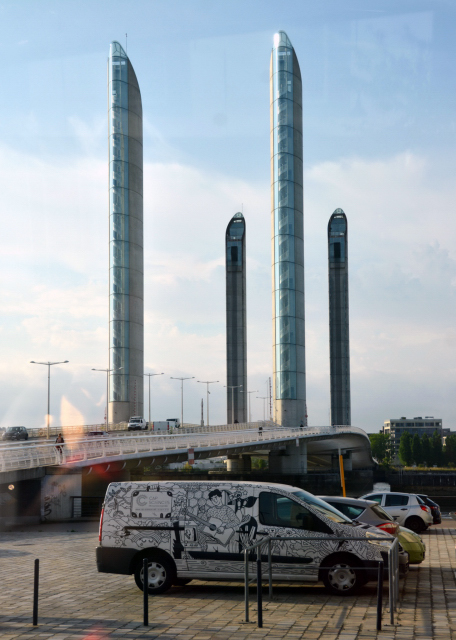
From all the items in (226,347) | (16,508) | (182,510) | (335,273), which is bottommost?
(16,508)

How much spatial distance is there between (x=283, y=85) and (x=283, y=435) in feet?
174

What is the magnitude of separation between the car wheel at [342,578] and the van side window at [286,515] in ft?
1.76

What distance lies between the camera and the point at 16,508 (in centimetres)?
2791

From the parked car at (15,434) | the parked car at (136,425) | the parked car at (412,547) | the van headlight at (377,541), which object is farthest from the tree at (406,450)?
the van headlight at (377,541)

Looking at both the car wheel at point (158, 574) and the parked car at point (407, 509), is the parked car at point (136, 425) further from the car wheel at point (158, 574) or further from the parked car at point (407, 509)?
the car wheel at point (158, 574)

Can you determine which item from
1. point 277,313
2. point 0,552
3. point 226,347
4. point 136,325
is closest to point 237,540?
point 0,552

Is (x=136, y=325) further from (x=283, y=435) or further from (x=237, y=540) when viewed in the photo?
(x=237, y=540)

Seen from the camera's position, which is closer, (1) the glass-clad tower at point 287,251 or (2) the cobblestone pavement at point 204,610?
(2) the cobblestone pavement at point 204,610

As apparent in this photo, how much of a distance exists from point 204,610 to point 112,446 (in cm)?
3091

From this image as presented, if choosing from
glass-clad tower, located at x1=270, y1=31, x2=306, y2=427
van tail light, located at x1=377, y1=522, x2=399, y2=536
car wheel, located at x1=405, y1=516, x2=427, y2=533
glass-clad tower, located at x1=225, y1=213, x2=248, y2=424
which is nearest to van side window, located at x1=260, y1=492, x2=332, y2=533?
van tail light, located at x1=377, y1=522, x2=399, y2=536

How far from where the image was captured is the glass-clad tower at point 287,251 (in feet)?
315

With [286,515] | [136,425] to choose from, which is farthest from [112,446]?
[136,425]

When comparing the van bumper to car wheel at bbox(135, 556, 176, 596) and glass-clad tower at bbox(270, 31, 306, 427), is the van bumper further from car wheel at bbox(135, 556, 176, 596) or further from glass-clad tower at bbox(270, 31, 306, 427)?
glass-clad tower at bbox(270, 31, 306, 427)

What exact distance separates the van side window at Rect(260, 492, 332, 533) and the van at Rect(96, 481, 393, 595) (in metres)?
0.02
